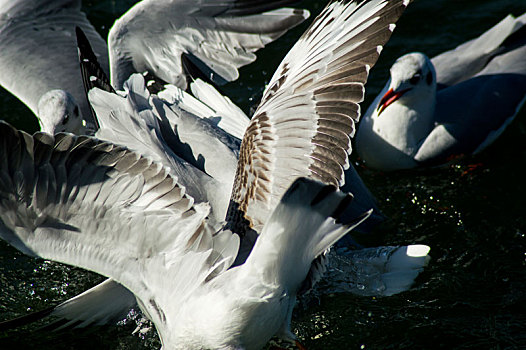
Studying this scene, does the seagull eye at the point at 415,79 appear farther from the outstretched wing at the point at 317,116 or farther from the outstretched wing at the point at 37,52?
the outstretched wing at the point at 37,52

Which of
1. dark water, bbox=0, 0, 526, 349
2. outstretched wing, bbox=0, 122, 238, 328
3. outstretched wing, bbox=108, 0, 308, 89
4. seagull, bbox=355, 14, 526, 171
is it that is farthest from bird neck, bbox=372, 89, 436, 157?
outstretched wing, bbox=0, 122, 238, 328

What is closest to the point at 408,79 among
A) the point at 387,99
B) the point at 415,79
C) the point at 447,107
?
the point at 415,79

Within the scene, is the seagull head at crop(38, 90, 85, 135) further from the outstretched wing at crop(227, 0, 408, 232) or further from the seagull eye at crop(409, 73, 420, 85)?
the seagull eye at crop(409, 73, 420, 85)

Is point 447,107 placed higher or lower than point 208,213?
lower

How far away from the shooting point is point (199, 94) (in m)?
4.33

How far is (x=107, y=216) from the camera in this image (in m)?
2.56

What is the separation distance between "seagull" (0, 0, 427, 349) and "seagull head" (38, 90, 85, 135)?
5.17ft

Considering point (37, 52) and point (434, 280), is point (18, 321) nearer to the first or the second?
point (434, 280)

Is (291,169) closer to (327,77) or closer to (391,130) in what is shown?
(327,77)

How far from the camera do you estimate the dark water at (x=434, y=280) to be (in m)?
3.36

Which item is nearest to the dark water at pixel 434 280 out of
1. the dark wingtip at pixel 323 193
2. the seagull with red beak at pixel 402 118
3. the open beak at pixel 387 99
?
the seagull with red beak at pixel 402 118

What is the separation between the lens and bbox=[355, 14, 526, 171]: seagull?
14.8ft

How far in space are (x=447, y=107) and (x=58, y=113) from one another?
2.70 metres

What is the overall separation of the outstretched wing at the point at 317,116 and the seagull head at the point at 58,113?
155cm
